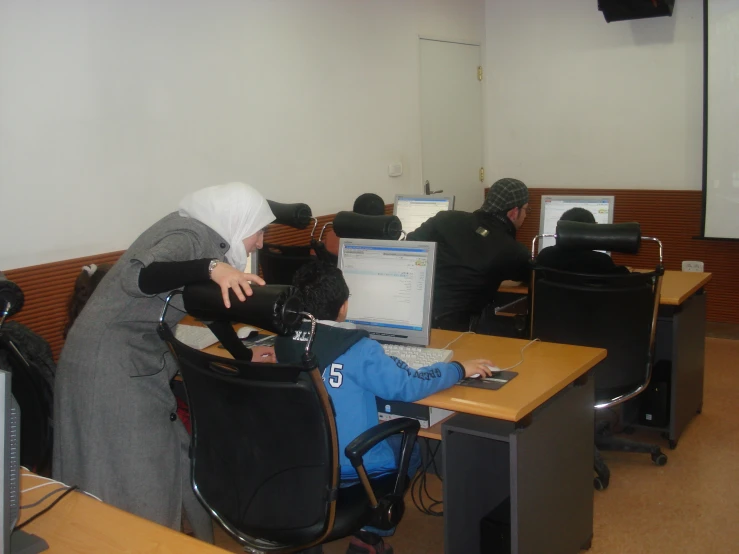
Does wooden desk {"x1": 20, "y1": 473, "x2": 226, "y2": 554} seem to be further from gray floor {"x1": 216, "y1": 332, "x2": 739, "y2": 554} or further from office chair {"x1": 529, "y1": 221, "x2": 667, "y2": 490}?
office chair {"x1": 529, "y1": 221, "x2": 667, "y2": 490}

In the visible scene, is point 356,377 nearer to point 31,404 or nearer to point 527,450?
point 527,450

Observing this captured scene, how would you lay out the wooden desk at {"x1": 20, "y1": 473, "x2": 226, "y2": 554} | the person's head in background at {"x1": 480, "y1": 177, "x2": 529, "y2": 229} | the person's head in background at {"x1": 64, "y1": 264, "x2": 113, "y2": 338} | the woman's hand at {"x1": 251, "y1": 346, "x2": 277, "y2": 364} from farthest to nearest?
the person's head in background at {"x1": 480, "y1": 177, "x2": 529, "y2": 229} < the person's head in background at {"x1": 64, "y1": 264, "x2": 113, "y2": 338} < the woman's hand at {"x1": 251, "y1": 346, "x2": 277, "y2": 364} < the wooden desk at {"x1": 20, "y1": 473, "x2": 226, "y2": 554}

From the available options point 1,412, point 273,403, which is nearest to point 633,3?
point 273,403

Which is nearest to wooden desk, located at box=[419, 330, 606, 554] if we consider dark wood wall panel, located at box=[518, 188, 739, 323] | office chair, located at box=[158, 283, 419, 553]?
office chair, located at box=[158, 283, 419, 553]

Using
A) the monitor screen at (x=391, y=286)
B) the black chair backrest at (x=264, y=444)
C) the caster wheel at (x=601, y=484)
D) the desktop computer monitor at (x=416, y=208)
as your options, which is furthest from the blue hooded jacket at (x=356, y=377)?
the desktop computer monitor at (x=416, y=208)

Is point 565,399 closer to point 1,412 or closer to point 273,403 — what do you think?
point 273,403

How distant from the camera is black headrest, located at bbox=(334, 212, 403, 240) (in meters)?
2.82

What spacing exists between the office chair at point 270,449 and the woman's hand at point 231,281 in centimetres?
2

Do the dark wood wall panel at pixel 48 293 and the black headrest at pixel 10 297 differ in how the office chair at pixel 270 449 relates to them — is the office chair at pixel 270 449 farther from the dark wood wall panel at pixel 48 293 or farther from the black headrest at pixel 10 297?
the dark wood wall panel at pixel 48 293

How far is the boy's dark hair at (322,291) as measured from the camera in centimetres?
214

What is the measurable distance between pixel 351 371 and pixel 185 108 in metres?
2.31

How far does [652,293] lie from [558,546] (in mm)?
1044

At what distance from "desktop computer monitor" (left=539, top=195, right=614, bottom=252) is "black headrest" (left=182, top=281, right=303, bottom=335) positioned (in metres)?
2.54

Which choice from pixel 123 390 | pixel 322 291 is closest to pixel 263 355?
pixel 322 291
